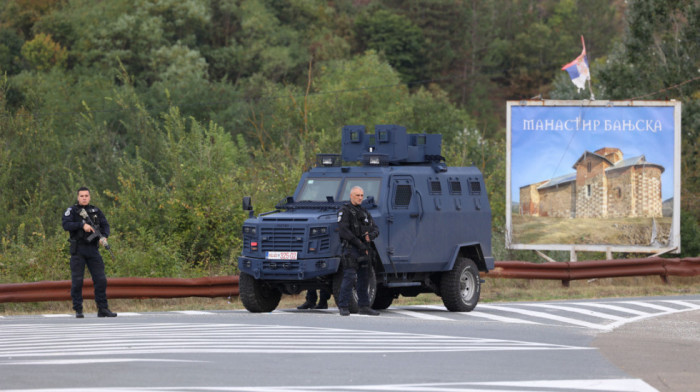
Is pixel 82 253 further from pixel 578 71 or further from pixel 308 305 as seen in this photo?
pixel 578 71

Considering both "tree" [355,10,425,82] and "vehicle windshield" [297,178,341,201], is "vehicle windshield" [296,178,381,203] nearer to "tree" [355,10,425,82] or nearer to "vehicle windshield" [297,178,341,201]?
"vehicle windshield" [297,178,341,201]

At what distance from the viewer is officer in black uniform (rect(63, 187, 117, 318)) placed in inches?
727

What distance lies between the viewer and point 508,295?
24.9 meters

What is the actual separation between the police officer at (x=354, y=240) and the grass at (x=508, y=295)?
12.5 ft

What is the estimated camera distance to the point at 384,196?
19422mm

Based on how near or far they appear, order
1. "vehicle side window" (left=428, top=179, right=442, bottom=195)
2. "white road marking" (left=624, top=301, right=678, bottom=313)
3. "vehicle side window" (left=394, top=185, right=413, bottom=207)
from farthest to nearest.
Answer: "white road marking" (left=624, top=301, right=678, bottom=313) < "vehicle side window" (left=428, top=179, right=442, bottom=195) < "vehicle side window" (left=394, top=185, right=413, bottom=207)

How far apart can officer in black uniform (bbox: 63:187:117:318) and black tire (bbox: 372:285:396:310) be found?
177 inches

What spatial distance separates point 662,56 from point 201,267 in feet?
93.7

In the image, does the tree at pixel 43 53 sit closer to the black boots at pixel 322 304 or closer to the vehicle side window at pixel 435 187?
the black boots at pixel 322 304

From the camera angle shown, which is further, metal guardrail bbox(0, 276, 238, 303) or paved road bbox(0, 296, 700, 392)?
metal guardrail bbox(0, 276, 238, 303)

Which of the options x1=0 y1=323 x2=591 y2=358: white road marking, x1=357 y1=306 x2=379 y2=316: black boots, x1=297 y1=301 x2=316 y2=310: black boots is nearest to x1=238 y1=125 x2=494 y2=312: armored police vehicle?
x1=357 y1=306 x2=379 y2=316: black boots

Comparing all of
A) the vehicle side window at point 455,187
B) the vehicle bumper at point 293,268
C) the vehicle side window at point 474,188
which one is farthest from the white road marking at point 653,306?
the vehicle bumper at point 293,268

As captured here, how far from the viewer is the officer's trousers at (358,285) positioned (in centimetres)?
1817

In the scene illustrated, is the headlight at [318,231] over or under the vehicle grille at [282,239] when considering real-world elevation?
over
